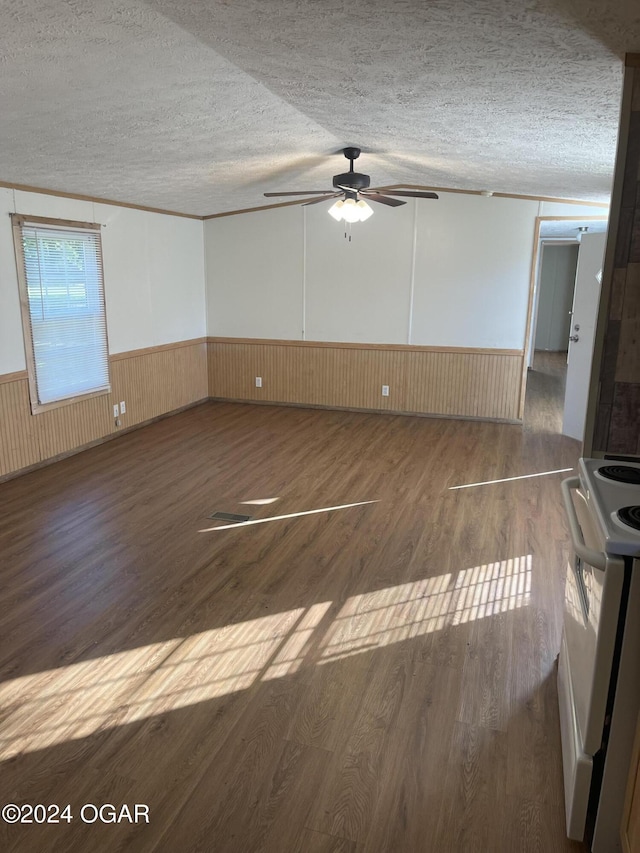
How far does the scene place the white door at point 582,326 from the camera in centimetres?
599

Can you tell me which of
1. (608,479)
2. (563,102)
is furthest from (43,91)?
(608,479)

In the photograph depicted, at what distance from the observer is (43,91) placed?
2.92 metres

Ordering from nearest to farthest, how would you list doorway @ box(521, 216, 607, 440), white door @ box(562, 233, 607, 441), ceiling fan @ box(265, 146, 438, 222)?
ceiling fan @ box(265, 146, 438, 222) < white door @ box(562, 233, 607, 441) < doorway @ box(521, 216, 607, 440)

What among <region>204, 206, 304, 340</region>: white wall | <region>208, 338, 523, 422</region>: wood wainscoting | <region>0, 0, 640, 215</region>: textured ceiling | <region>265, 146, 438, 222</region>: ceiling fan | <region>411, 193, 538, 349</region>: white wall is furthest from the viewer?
<region>204, 206, 304, 340</region>: white wall

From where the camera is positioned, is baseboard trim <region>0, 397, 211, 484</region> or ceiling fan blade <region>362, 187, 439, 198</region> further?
baseboard trim <region>0, 397, 211, 484</region>

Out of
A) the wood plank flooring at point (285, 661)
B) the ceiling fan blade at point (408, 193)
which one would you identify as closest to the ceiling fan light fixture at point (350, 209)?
the ceiling fan blade at point (408, 193)

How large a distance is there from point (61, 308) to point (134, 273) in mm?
1207

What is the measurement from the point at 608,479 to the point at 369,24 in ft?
6.10

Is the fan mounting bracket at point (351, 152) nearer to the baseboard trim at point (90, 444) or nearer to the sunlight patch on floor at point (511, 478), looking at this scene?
the sunlight patch on floor at point (511, 478)

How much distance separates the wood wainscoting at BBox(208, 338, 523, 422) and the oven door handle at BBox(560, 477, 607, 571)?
495cm

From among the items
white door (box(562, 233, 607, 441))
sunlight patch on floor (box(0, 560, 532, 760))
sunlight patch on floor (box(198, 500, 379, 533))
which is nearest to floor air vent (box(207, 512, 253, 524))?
sunlight patch on floor (box(198, 500, 379, 533))

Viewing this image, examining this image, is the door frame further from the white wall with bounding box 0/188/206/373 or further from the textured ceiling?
the white wall with bounding box 0/188/206/373

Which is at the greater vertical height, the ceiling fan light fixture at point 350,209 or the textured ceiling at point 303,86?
the textured ceiling at point 303,86

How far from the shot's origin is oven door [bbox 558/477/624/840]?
5.32ft
